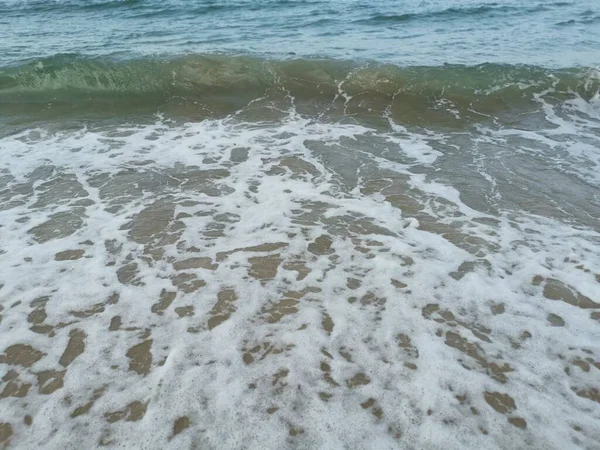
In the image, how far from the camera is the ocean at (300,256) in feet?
9.71

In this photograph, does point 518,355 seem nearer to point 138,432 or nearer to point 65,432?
point 138,432

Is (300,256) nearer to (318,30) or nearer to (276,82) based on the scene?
(276,82)

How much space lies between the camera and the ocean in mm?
2959

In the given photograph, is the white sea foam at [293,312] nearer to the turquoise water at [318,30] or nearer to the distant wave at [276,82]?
the distant wave at [276,82]

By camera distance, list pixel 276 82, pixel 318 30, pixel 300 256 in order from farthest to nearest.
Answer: pixel 318 30
pixel 276 82
pixel 300 256

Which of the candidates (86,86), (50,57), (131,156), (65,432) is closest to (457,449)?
(65,432)

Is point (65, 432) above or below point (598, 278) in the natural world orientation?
above

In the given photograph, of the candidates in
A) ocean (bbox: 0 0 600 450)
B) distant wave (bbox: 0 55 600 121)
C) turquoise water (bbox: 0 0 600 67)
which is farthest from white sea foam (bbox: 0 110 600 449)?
turquoise water (bbox: 0 0 600 67)

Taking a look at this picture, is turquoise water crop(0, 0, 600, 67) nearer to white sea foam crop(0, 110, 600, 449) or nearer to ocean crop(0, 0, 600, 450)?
ocean crop(0, 0, 600, 450)

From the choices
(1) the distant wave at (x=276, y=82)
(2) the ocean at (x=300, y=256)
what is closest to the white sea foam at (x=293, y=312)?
(2) the ocean at (x=300, y=256)

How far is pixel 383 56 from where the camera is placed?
11594 mm

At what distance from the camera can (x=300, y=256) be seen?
4551mm

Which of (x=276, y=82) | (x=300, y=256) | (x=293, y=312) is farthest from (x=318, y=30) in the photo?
(x=293, y=312)

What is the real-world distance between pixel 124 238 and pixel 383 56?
350 inches
